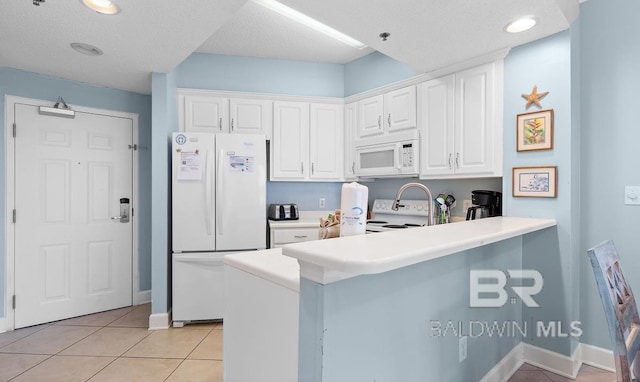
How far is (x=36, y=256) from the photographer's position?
304cm

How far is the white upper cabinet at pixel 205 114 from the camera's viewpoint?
10.9ft

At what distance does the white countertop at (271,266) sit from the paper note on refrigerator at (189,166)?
167cm

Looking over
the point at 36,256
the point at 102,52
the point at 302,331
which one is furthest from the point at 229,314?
the point at 36,256

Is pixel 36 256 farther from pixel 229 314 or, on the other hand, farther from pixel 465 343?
pixel 465 343

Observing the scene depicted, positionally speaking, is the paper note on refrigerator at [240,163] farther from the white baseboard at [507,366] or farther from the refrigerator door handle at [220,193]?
Result: the white baseboard at [507,366]

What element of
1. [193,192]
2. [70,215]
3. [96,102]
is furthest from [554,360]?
[96,102]

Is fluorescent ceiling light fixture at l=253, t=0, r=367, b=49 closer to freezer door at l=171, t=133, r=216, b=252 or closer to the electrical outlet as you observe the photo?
freezer door at l=171, t=133, r=216, b=252

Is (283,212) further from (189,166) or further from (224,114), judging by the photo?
(224,114)

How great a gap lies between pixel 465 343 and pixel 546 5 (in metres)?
1.95

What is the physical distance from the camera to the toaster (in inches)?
139

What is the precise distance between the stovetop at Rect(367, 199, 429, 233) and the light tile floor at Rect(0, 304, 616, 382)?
1.46 metres

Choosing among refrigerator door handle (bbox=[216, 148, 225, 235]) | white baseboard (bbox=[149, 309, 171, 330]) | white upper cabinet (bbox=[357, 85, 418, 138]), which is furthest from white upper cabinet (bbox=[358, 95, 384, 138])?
white baseboard (bbox=[149, 309, 171, 330])

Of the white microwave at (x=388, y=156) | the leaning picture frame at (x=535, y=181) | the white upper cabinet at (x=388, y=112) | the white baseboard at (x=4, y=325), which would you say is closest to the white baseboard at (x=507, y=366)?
the leaning picture frame at (x=535, y=181)

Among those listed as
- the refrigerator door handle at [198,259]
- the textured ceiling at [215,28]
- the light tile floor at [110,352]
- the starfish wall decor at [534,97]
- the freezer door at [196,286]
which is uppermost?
the textured ceiling at [215,28]
